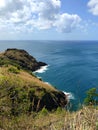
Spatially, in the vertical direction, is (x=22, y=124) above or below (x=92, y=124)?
below

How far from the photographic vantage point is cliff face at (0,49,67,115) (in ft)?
29.3

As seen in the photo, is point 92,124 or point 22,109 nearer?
point 92,124

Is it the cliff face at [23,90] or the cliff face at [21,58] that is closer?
the cliff face at [23,90]

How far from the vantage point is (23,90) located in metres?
15.8

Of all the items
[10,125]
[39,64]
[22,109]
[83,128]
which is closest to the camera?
[83,128]

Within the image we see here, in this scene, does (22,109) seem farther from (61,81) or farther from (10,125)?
(61,81)

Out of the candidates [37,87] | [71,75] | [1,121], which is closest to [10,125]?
[1,121]

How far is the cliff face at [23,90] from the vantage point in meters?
8.94

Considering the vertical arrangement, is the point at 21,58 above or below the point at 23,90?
below

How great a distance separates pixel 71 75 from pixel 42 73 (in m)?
14.8

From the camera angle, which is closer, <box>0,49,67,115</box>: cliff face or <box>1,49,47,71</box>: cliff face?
<box>0,49,67,115</box>: cliff face

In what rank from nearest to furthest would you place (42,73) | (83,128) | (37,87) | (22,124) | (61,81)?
(83,128) → (22,124) → (37,87) → (61,81) → (42,73)

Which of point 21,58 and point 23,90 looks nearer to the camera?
point 23,90

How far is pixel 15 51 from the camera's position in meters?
132
